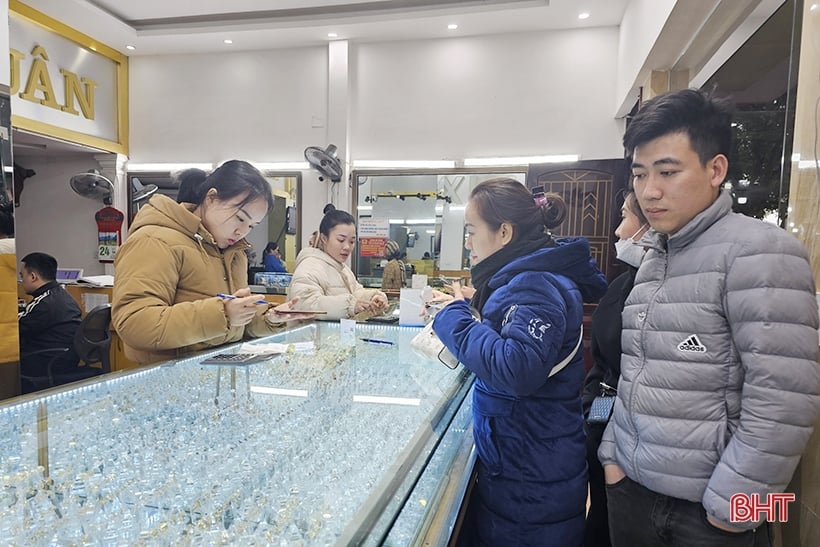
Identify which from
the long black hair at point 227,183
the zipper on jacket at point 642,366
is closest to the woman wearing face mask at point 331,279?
the long black hair at point 227,183

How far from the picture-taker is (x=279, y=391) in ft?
4.52

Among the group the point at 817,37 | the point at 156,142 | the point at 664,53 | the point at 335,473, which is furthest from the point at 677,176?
the point at 156,142

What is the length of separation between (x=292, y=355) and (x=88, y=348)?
7.22 feet

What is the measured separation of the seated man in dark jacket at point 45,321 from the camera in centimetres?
327

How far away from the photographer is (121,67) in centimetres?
573

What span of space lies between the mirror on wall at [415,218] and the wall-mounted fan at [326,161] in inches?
10.8

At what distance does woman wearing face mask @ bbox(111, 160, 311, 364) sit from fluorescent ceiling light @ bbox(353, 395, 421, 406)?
0.53 metres

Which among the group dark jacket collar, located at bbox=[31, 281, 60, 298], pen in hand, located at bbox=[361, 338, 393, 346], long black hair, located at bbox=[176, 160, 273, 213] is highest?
long black hair, located at bbox=[176, 160, 273, 213]

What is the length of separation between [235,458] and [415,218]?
4.48 metres

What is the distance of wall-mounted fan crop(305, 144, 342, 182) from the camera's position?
489 centimetres

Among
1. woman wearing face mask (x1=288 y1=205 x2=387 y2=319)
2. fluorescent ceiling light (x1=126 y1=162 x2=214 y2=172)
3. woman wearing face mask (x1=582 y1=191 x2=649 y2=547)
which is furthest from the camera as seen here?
fluorescent ceiling light (x1=126 y1=162 x2=214 y2=172)

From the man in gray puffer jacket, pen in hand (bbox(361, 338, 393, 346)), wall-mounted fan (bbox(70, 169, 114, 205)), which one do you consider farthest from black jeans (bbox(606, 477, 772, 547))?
wall-mounted fan (bbox(70, 169, 114, 205))

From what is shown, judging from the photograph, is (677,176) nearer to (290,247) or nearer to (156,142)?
(290,247)

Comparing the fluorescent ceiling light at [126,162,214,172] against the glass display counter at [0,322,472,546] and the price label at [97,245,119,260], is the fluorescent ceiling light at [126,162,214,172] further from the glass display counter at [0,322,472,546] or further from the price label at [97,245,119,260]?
the glass display counter at [0,322,472,546]
